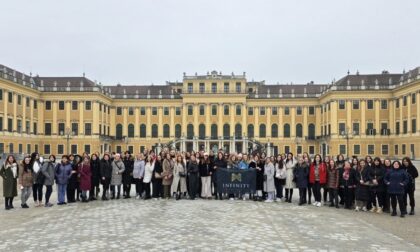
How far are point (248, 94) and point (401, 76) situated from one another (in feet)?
74.7

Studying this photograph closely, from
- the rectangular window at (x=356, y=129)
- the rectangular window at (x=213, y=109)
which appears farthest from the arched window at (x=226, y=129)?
the rectangular window at (x=356, y=129)

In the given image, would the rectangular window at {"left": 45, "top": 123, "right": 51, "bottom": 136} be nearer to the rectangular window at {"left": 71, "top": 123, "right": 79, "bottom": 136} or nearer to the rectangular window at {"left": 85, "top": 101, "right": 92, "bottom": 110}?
the rectangular window at {"left": 71, "top": 123, "right": 79, "bottom": 136}

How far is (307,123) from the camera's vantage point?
6794cm

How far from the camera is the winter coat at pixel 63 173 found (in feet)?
46.2

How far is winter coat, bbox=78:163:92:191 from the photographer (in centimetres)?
1448

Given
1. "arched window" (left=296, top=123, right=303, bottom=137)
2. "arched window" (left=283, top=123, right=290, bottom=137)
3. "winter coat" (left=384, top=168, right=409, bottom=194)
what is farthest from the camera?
"arched window" (left=283, top=123, right=290, bottom=137)

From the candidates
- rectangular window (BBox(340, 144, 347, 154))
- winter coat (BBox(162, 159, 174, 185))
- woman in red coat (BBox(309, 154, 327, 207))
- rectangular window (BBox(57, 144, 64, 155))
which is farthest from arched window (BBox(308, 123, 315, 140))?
winter coat (BBox(162, 159, 174, 185))

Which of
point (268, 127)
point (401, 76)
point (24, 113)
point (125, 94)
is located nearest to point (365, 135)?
point (401, 76)

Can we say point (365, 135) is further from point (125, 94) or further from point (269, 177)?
point (269, 177)

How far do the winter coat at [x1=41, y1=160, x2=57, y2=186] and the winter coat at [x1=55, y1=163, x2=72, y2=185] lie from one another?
17 cm

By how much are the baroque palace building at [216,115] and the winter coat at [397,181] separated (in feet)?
137

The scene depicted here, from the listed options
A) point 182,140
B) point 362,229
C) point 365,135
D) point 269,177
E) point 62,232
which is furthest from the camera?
A: point 182,140

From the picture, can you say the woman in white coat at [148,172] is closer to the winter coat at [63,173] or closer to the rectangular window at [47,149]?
the winter coat at [63,173]

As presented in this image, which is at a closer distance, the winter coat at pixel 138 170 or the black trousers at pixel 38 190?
the black trousers at pixel 38 190
